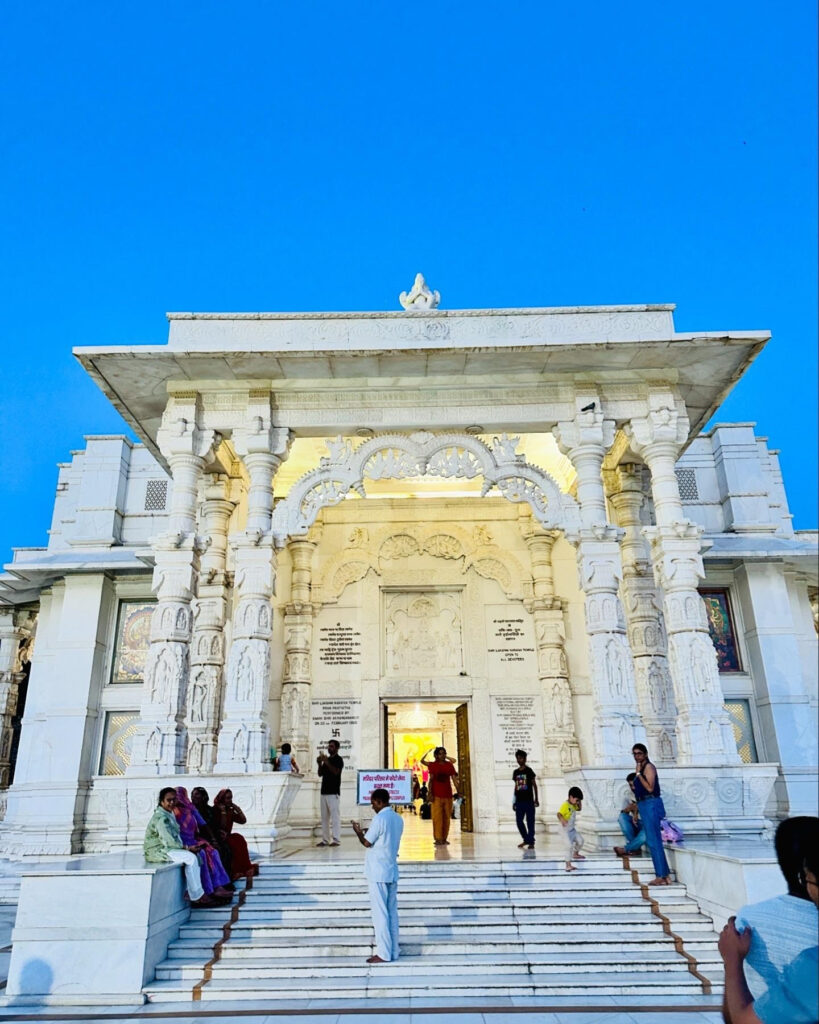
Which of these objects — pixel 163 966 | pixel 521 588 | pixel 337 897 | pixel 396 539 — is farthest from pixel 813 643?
pixel 163 966

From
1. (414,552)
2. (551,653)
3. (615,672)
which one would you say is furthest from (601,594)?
(414,552)

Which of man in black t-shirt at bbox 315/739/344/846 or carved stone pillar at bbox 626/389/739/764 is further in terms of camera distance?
man in black t-shirt at bbox 315/739/344/846

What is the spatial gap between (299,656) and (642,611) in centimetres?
584

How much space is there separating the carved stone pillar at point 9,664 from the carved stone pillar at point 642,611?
39.7 ft

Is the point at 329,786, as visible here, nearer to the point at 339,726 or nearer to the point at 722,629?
the point at 339,726

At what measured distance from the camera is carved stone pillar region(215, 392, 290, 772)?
28.9 ft

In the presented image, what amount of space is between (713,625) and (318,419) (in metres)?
8.15

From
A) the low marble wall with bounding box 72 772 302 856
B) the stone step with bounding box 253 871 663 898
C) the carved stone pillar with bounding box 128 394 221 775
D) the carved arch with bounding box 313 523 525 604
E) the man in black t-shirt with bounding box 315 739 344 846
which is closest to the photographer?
the stone step with bounding box 253 871 663 898

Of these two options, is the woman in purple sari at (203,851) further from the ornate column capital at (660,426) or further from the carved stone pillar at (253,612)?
the ornate column capital at (660,426)

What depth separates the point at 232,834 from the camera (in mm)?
7406

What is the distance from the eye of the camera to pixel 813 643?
13570 millimetres

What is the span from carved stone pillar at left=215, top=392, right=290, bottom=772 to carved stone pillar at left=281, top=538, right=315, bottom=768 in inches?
112

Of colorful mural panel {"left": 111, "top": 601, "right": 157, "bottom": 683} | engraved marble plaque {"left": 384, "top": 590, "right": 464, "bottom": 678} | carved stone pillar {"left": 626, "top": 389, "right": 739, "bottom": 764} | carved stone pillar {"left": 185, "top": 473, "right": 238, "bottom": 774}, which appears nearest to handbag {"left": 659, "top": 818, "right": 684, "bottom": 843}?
carved stone pillar {"left": 626, "top": 389, "right": 739, "bottom": 764}

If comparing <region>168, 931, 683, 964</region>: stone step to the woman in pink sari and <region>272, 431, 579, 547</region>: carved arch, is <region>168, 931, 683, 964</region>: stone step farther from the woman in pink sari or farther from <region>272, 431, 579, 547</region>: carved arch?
<region>272, 431, 579, 547</region>: carved arch
